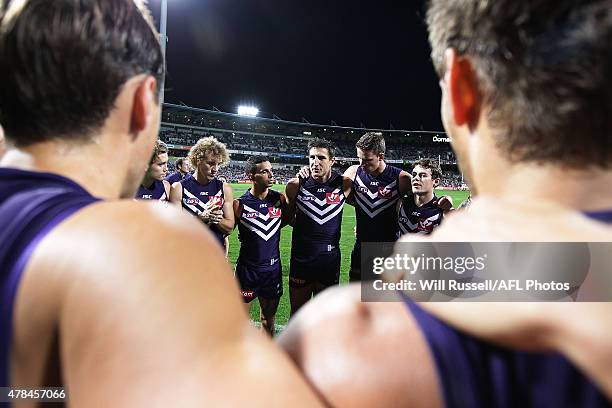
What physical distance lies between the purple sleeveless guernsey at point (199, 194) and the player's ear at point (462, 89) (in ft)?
19.5

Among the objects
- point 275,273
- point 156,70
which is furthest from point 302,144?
point 156,70

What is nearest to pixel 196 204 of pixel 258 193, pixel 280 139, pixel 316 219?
pixel 258 193

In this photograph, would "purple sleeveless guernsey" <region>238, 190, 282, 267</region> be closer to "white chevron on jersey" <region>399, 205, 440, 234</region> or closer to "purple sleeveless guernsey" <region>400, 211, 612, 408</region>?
"white chevron on jersey" <region>399, 205, 440, 234</region>

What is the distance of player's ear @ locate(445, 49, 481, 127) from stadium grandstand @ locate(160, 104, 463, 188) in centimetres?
5536

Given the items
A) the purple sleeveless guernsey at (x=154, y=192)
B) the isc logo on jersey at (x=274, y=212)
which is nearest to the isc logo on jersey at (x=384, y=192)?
the isc logo on jersey at (x=274, y=212)

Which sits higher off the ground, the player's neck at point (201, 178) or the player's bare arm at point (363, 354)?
the player's neck at point (201, 178)

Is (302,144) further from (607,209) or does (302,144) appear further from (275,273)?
(607,209)

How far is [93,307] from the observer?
0.76 metres

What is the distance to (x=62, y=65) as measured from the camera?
1113mm

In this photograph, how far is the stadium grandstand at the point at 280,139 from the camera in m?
58.6

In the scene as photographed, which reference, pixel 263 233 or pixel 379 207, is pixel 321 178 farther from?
pixel 263 233

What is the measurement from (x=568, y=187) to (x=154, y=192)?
20.9 feet

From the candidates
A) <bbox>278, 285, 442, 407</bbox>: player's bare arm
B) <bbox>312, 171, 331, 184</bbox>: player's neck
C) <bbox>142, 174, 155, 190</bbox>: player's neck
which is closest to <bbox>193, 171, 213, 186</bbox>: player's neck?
<bbox>142, 174, 155, 190</bbox>: player's neck

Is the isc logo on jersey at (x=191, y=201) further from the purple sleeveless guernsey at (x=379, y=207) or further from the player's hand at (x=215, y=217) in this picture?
the purple sleeveless guernsey at (x=379, y=207)
